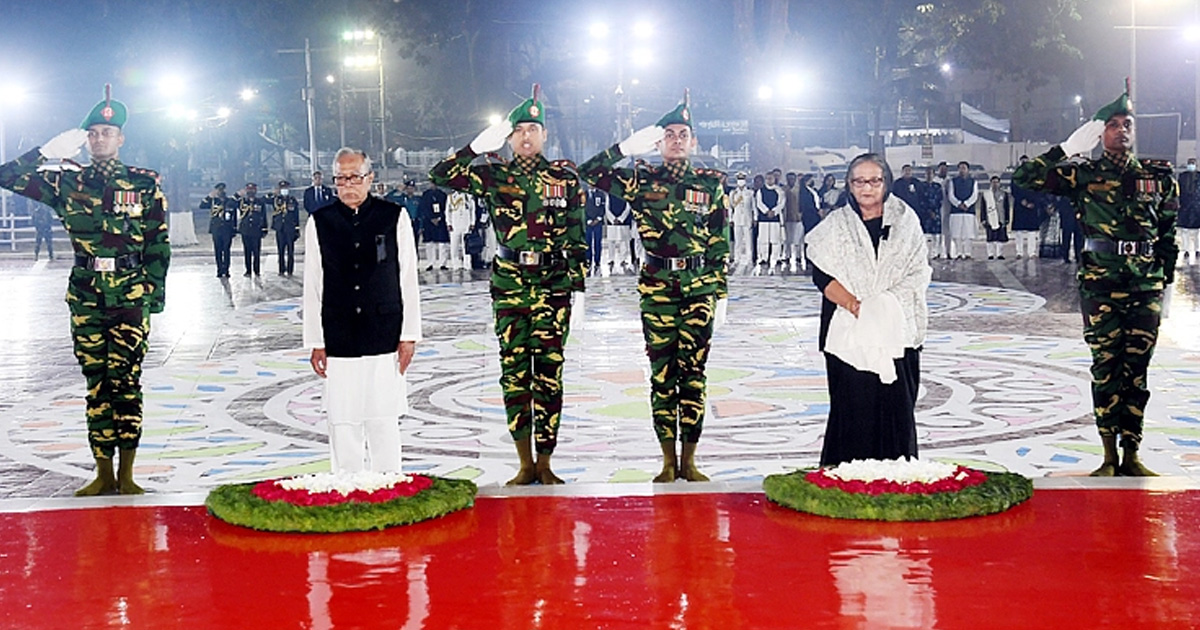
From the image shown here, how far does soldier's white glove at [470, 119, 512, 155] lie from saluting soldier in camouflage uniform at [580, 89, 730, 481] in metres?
0.44

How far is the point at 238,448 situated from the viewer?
9117mm

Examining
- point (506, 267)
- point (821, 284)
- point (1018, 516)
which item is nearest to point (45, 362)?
point (506, 267)

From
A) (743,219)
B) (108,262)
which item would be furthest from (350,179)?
(743,219)

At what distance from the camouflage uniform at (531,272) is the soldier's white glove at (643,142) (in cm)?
29

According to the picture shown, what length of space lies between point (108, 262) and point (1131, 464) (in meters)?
5.02

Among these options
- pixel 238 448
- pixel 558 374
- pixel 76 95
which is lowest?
pixel 238 448

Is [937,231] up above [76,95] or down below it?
below

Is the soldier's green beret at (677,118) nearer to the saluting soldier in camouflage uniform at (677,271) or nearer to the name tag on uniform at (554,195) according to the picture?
the saluting soldier in camouflage uniform at (677,271)

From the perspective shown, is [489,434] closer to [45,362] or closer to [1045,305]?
[45,362]

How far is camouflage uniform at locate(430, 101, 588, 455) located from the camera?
7.36 metres

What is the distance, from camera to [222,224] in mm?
24250

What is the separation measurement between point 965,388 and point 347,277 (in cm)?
574

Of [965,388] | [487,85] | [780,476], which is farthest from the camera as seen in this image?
[487,85]

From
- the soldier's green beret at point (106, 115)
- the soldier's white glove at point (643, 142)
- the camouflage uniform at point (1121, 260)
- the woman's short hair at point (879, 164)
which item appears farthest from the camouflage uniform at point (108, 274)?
the camouflage uniform at point (1121, 260)
